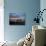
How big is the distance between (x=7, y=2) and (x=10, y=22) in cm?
81

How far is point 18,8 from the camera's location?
5.53 m

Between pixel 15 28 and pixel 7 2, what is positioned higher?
pixel 7 2

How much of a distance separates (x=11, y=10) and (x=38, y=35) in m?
3.03

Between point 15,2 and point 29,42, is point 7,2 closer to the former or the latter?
point 15,2

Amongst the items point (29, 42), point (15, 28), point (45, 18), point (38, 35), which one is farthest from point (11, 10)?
point (38, 35)

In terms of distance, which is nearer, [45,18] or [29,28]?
[45,18]

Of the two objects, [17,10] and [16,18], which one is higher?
[17,10]

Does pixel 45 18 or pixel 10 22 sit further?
pixel 10 22

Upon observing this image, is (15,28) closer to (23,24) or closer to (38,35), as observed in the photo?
(23,24)

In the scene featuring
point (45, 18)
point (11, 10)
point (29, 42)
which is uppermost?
point (11, 10)

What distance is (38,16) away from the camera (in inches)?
218

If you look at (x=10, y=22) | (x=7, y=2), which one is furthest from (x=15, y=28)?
(x=7, y=2)

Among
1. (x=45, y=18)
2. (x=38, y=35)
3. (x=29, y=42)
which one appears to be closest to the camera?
(x=38, y=35)

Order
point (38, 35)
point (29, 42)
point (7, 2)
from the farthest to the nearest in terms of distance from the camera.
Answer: point (7, 2), point (29, 42), point (38, 35)
